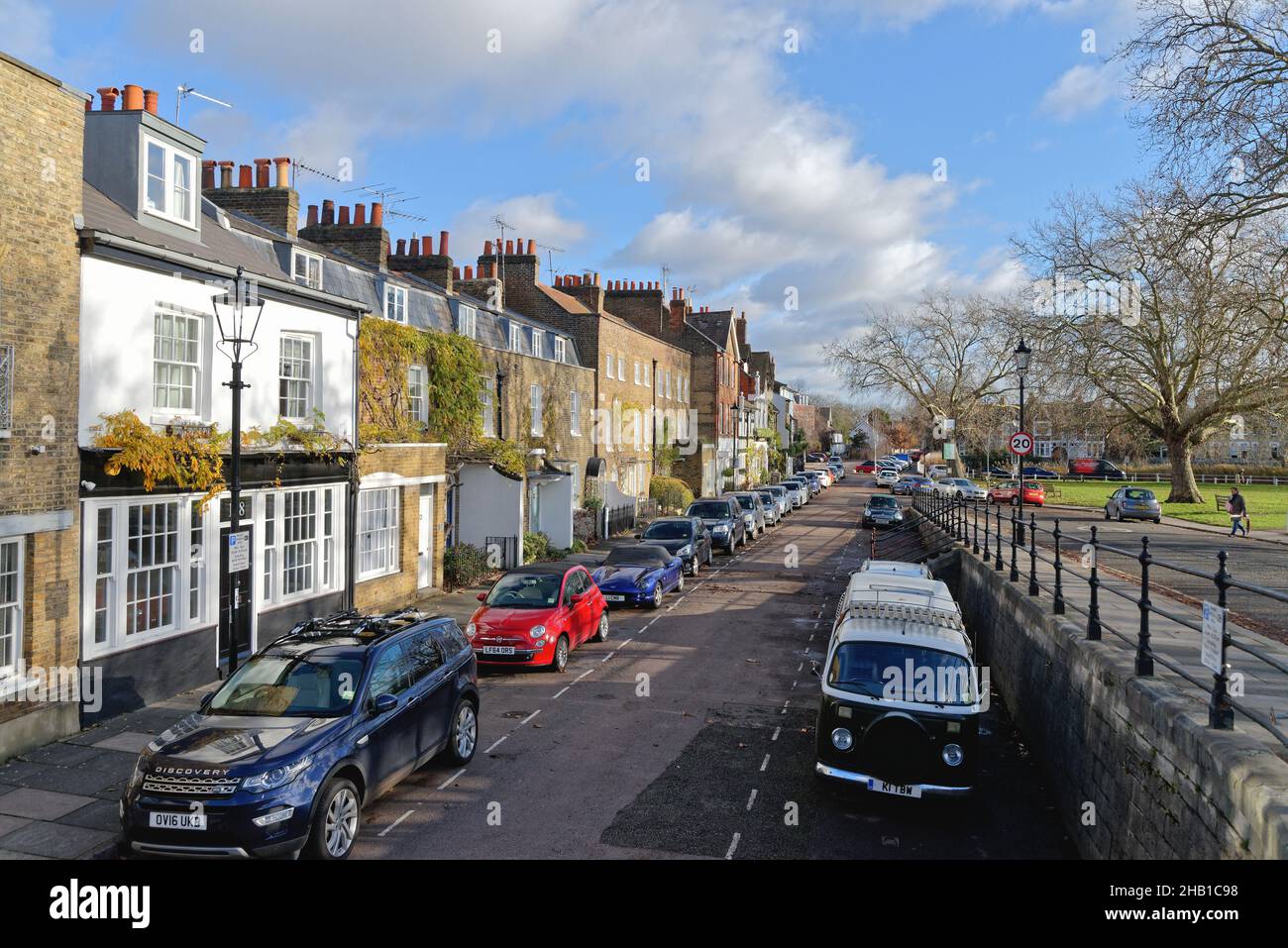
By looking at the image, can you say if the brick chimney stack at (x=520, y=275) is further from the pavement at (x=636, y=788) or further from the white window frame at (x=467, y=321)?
the pavement at (x=636, y=788)

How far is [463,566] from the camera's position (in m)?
22.2

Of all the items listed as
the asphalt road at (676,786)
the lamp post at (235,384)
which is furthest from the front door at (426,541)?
the lamp post at (235,384)

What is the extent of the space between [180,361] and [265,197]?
357 inches

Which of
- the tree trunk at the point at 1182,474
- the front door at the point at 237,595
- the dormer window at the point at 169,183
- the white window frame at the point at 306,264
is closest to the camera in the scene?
the dormer window at the point at 169,183

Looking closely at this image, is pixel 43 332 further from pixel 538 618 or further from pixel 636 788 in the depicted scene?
pixel 636 788

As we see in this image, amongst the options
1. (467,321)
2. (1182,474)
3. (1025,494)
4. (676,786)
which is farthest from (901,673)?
(1182,474)

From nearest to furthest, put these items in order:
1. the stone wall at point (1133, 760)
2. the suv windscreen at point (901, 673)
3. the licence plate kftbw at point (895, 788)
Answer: the stone wall at point (1133, 760) < the licence plate kftbw at point (895, 788) < the suv windscreen at point (901, 673)

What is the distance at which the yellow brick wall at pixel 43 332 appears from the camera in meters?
10.1

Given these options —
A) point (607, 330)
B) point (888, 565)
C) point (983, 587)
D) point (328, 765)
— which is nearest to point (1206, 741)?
point (328, 765)

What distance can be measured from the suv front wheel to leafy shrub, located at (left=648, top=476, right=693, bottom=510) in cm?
3468

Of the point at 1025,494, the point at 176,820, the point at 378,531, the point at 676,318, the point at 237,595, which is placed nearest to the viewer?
the point at 176,820

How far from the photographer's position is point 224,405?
14031 millimetres
